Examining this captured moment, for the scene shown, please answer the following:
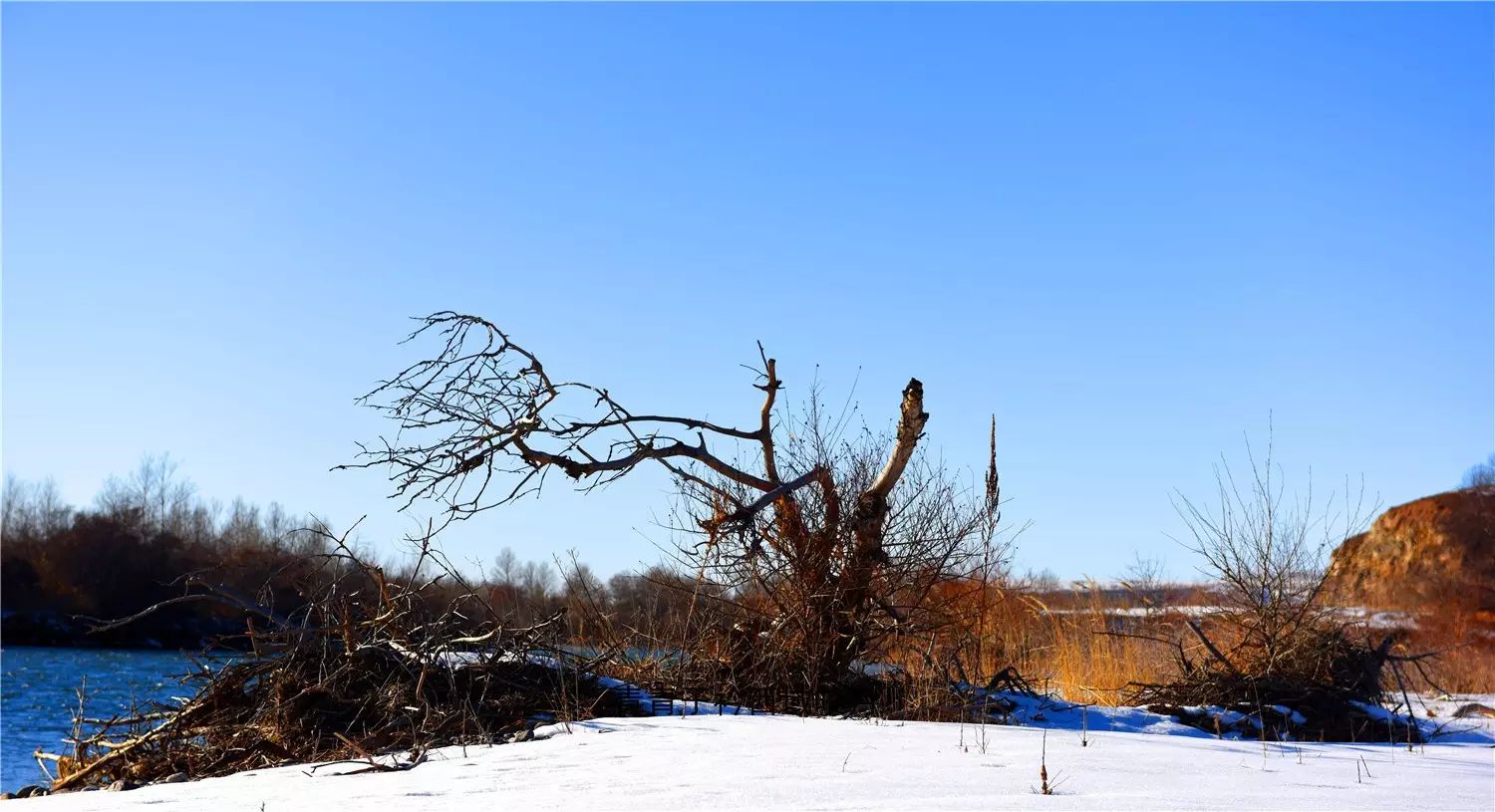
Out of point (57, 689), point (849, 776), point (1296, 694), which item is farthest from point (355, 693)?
point (57, 689)

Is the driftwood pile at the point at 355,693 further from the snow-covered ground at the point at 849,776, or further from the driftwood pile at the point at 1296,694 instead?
the driftwood pile at the point at 1296,694

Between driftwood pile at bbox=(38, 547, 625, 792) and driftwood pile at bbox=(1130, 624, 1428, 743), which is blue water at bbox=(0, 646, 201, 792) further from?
driftwood pile at bbox=(1130, 624, 1428, 743)

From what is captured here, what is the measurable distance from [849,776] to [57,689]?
26.2 m

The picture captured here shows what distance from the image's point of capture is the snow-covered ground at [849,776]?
402 cm

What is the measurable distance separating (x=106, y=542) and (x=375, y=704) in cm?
4403

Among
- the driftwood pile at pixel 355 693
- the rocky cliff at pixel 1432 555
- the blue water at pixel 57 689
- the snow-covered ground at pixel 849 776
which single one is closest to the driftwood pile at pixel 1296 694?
the snow-covered ground at pixel 849 776

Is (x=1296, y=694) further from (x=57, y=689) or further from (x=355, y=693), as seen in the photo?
(x=57, y=689)

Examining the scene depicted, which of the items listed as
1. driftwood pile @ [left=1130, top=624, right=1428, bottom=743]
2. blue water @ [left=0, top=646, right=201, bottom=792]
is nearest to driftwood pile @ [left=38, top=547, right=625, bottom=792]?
blue water @ [left=0, top=646, right=201, bottom=792]

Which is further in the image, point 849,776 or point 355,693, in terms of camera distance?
point 355,693

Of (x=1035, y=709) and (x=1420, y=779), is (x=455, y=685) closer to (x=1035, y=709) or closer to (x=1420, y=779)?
(x=1035, y=709)

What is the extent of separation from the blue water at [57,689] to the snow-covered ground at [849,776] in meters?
3.60

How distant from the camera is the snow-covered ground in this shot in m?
4.02

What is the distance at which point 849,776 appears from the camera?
442 centimetres

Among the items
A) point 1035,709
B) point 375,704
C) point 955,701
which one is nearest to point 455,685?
point 375,704
